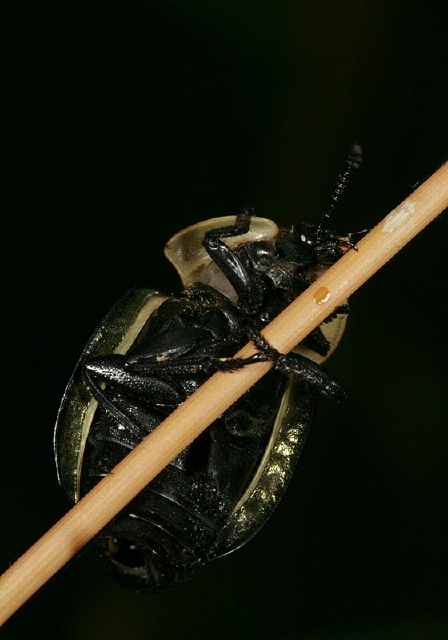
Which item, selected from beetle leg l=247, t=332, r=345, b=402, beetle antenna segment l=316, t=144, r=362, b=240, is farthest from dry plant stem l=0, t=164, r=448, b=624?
beetle antenna segment l=316, t=144, r=362, b=240

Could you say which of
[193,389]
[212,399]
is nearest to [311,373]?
[193,389]

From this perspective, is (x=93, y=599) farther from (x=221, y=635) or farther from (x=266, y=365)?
(x=266, y=365)

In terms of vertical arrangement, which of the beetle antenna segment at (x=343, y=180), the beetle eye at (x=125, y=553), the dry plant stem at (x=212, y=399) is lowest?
the beetle eye at (x=125, y=553)

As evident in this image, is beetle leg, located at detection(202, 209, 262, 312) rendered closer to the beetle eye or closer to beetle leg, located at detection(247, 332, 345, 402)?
beetle leg, located at detection(247, 332, 345, 402)

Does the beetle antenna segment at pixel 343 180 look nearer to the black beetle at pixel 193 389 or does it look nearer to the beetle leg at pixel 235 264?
the black beetle at pixel 193 389

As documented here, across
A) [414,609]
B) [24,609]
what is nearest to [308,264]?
[414,609]

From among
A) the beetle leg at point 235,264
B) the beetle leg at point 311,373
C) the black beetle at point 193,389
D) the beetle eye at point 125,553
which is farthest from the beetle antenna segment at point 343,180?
the beetle eye at point 125,553

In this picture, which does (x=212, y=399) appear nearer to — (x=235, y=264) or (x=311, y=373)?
(x=311, y=373)
